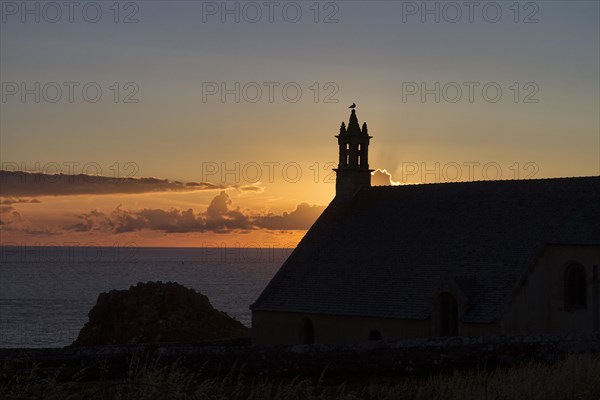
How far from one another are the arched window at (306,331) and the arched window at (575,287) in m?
11.9

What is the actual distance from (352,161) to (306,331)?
460 inches

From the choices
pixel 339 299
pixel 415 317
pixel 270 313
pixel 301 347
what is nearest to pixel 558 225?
pixel 415 317

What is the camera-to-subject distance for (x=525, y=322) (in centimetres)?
3850

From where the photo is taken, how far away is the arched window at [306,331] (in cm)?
4416

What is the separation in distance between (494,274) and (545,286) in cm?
217

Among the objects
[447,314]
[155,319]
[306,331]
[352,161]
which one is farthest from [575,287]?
[155,319]

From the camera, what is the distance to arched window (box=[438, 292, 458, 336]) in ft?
129

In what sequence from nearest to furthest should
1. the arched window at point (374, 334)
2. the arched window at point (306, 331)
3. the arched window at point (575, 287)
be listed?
the arched window at point (575, 287) < the arched window at point (374, 334) < the arched window at point (306, 331)

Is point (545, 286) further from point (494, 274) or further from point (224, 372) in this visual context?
point (224, 372)

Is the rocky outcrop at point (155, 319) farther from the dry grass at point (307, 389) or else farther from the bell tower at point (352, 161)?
the dry grass at point (307, 389)

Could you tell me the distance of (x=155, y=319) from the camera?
6625cm

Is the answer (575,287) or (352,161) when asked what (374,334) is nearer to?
(575,287)

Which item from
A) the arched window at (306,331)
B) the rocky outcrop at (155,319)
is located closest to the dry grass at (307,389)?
the arched window at (306,331)

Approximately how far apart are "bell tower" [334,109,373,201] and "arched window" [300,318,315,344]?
9.00 m
